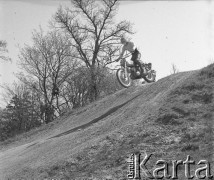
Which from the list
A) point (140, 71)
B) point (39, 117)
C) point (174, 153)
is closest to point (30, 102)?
point (39, 117)

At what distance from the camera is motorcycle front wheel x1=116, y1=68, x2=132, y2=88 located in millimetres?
13367

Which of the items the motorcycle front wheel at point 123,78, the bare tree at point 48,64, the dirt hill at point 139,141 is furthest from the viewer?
the bare tree at point 48,64

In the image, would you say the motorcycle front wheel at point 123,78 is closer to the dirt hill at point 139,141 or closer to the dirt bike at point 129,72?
the dirt bike at point 129,72

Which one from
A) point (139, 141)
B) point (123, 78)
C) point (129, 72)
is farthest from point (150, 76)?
point (139, 141)

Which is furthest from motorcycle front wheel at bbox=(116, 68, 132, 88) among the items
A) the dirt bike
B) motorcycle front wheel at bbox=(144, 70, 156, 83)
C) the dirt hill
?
the dirt hill

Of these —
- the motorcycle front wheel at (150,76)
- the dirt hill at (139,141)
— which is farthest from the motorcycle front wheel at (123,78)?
the dirt hill at (139,141)

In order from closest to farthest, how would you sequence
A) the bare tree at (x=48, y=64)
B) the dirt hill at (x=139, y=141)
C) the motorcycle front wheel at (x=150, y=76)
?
1. the dirt hill at (x=139, y=141)
2. the motorcycle front wheel at (x=150, y=76)
3. the bare tree at (x=48, y=64)

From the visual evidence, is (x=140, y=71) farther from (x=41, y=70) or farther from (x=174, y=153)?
(x=41, y=70)

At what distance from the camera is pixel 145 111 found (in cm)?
955

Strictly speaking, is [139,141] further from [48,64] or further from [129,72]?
[48,64]

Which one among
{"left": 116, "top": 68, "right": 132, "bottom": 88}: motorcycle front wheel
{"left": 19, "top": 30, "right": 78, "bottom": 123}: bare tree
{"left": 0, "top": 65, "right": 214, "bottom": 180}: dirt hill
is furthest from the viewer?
{"left": 19, "top": 30, "right": 78, "bottom": 123}: bare tree

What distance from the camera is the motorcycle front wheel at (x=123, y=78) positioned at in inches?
526

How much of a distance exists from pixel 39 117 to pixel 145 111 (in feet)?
100.0

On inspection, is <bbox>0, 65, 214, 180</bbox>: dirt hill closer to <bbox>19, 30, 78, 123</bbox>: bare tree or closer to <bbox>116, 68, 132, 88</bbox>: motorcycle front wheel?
<bbox>116, 68, 132, 88</bbox>: motorcycle front wheel
